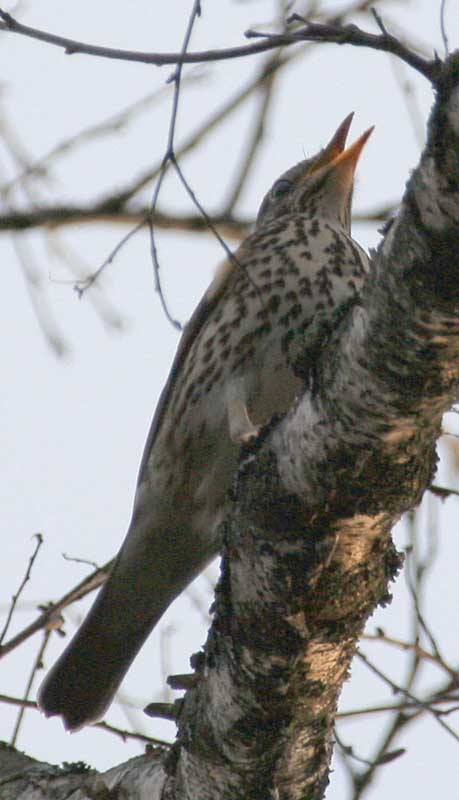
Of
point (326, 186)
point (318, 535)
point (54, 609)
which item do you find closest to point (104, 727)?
point (54, 609)

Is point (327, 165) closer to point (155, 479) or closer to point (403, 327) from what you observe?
point (155, 479)

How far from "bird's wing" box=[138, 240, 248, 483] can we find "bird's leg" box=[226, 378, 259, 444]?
1.38 ft

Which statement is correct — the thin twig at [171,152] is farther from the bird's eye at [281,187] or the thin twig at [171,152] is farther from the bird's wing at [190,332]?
the bird's eye at [281,187]

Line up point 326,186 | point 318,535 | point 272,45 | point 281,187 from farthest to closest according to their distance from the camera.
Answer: point 281,187 → point 326,186 → point 318,535 → point 272,45

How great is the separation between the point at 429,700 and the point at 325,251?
1.91 meters

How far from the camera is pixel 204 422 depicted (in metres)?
5.01

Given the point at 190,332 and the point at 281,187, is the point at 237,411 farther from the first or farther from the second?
the point at 281,187

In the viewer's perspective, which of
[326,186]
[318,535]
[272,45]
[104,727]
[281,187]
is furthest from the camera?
[281,187]

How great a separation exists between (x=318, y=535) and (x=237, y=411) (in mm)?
1883

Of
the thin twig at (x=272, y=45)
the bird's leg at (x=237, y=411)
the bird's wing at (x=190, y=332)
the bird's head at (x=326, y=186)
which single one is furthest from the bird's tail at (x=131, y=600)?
the thin twig at (x=272, y=45)

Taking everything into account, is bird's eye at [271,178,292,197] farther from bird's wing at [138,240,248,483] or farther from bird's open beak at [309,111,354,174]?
bird's wing at [138,240,248,483]

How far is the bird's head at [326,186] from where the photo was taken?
19.3ft

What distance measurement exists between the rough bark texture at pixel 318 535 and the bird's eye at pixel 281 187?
338 centimetres

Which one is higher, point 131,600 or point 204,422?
point 204,422
